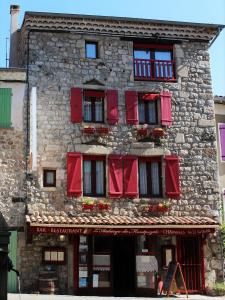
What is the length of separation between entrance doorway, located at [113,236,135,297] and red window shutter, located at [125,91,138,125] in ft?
13.4

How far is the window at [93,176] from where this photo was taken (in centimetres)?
1866

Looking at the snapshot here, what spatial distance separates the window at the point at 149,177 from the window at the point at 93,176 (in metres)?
1.38

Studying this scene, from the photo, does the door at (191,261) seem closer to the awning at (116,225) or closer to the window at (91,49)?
the awning at (116,225)

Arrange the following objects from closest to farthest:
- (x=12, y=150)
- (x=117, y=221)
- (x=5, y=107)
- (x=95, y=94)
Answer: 1. (x=117, y=221)
2. (x=12, y=150)
3. (x=5, y=107)
4. (x=95, y=94)

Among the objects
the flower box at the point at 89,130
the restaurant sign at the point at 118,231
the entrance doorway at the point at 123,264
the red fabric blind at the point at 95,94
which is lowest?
the entrance doorway at the point at 123,264

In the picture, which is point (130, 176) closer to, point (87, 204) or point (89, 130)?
point (87, 204)

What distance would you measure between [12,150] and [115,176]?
3.57 m

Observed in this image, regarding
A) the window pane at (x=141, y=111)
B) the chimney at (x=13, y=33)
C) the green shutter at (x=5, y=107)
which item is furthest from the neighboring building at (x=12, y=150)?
the window pane at (x=141, y=111)

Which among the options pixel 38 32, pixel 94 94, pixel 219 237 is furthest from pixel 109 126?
pixel 219 237

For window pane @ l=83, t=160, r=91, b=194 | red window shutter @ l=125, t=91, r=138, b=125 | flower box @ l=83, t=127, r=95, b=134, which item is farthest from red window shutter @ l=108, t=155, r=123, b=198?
red window shutter @ l=125, t=91, r=138, b=125

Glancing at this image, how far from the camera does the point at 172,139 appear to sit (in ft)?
64.0

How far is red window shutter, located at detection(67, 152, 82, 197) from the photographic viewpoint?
18172mm

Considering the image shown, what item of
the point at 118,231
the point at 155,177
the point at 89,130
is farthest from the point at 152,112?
the point at 118,231

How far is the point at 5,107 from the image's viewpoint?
18.3m
